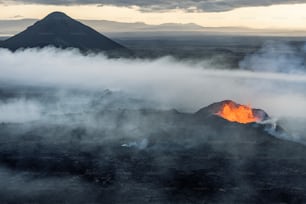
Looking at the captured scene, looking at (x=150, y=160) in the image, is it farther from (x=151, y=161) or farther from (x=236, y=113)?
(x=236, y=113)

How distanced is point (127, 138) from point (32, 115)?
69.4m

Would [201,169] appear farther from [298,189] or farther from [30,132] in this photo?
[30,132]

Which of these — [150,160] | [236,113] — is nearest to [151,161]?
[150,160]

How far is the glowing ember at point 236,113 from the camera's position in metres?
152

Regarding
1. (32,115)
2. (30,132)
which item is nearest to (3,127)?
(30,132)

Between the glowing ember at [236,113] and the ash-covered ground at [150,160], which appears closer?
the ash-covered ground at [150,160]

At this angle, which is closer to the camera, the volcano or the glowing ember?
the volcano

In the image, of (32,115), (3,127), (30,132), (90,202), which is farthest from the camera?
(32,115)

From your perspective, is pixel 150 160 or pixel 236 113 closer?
pixel 150 160

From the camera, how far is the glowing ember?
499 feet

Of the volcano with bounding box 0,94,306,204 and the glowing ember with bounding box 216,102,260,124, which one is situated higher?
the glowing ember with bounding box 216,102,260,124

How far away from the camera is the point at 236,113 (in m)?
154

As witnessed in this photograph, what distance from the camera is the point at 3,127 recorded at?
16700 cm

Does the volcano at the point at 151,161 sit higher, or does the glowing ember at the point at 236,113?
the glowing ember at the point at 236,113
